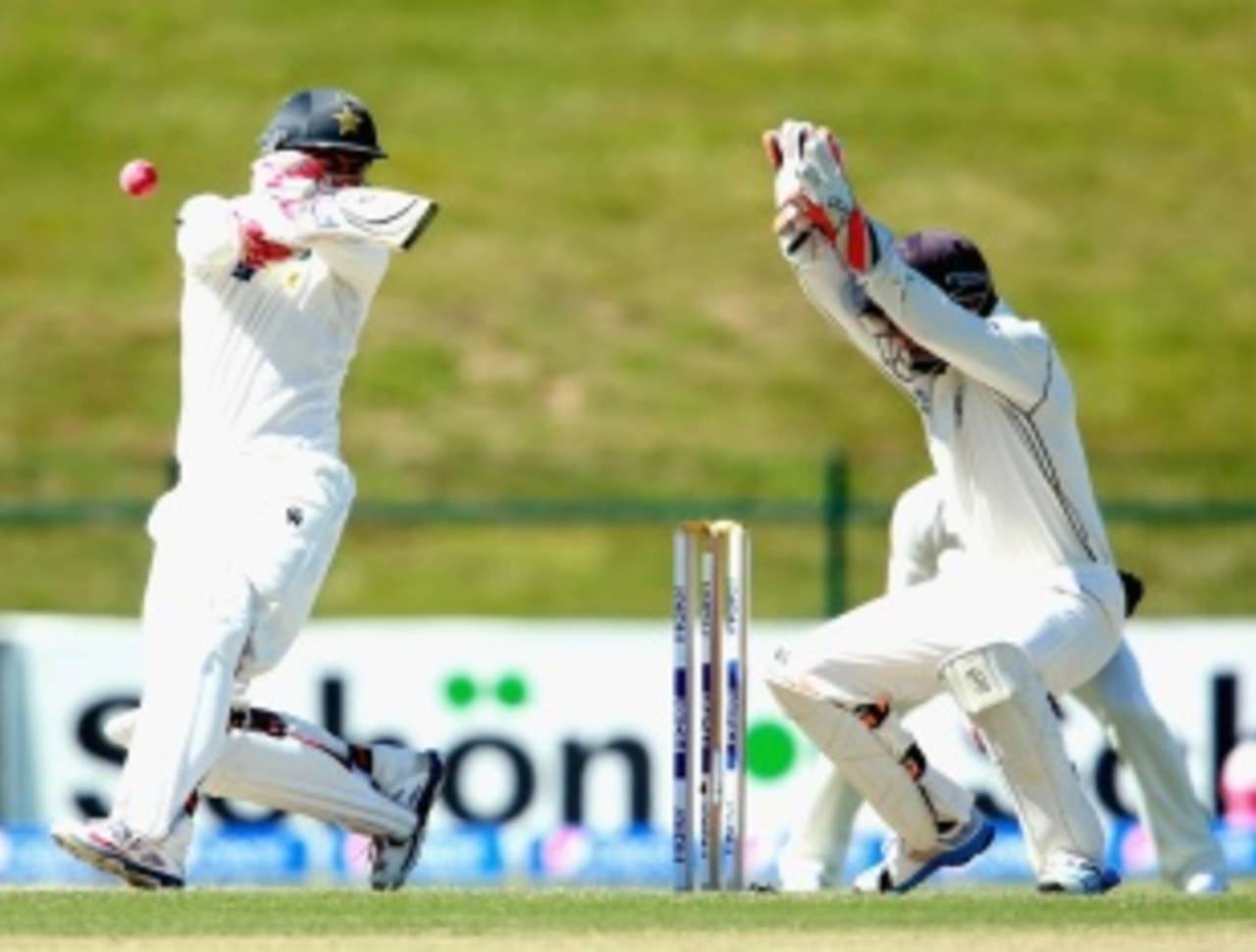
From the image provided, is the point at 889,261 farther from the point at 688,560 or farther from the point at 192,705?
the point at 192,705

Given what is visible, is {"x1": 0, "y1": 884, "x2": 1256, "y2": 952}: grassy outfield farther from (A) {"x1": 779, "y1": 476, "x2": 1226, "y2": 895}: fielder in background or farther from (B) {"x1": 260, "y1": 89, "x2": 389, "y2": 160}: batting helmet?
(B) {"x1": 260, "y1": 89, "x2": 389, "y2": 160}: batting helmet

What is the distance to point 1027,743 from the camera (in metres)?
11.3

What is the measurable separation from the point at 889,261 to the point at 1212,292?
18.8 m

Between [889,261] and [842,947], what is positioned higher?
[889,261]

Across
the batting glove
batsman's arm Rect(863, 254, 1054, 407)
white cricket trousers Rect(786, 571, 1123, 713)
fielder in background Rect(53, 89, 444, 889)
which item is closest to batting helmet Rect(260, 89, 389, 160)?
fielder in background Rect(53, 89, 444, 889)

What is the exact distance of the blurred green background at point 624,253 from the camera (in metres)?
25.7

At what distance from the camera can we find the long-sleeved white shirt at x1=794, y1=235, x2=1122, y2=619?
442 inches

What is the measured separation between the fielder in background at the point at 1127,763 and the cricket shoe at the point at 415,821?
1460 mm

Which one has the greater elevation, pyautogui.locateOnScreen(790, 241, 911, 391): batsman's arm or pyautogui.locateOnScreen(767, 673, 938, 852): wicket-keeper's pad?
pyautogui.locateOnScreen(790, 241, 911, 391): batsman's arm

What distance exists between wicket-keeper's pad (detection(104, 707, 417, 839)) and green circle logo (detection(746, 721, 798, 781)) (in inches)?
198

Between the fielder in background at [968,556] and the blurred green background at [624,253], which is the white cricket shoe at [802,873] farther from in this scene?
the blurred green background at [624,253]

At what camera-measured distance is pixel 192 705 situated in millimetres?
11031

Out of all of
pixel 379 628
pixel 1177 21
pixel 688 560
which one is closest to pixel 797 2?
pixel 1177 21

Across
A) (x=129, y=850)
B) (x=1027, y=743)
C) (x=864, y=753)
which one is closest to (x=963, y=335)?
(x=1027, y=743)
